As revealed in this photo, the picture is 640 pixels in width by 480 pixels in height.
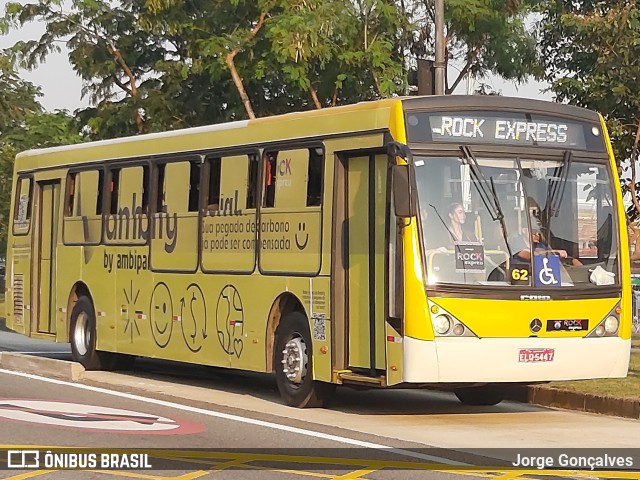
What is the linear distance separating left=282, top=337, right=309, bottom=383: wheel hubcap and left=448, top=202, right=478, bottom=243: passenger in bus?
2.31 meters

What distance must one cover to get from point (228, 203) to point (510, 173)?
388cm

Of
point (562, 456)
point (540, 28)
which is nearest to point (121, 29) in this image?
point (540, 28)

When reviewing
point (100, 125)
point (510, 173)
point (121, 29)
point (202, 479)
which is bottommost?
point (202, 479)

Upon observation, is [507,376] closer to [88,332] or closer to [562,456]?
[562,456]

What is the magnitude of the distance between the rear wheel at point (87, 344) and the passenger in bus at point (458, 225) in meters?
7.52

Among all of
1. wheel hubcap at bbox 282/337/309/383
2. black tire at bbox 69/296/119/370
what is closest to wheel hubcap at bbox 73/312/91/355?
black tire at bbox 69/296/119/370

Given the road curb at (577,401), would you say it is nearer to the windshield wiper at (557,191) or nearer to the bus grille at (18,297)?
the windshield wiper at (557,191)

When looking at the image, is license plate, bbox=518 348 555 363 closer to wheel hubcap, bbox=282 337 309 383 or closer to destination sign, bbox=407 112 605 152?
destination sign, bbox=407 112 605 152

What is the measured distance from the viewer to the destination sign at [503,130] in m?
14.4

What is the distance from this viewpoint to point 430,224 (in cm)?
1410

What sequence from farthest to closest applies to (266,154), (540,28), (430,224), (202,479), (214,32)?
1. (214,32)
2. (540,28)
3. (266,154)
4. (430,224)
5. (202,479)

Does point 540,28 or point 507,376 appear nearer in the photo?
point 507,376

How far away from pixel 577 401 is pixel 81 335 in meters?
7.74

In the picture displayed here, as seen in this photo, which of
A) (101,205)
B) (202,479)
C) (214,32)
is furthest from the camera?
(214,32)
